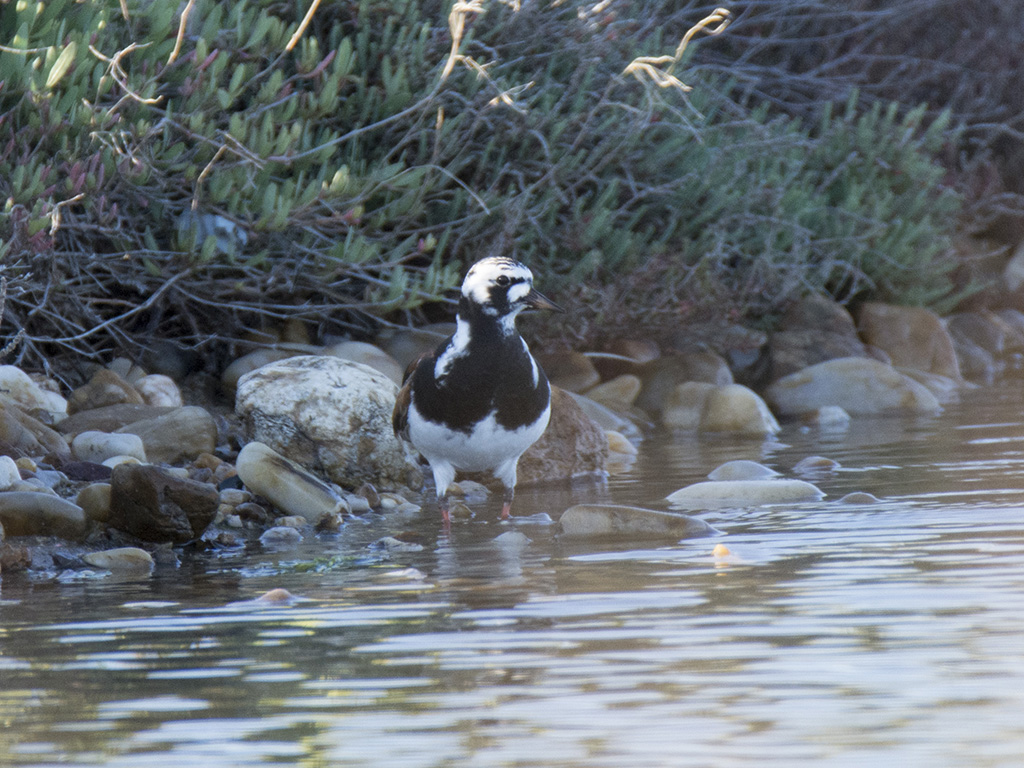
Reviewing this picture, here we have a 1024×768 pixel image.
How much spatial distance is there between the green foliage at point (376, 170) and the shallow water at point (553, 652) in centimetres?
312

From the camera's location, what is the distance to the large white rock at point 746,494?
23.2 feet

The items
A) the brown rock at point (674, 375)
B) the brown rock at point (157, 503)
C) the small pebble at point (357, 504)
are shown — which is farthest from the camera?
the brown rock at point (674, 375)

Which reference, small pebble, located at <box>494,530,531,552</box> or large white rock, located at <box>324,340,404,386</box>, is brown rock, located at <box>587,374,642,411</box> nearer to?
→ large white rock, located at <box>324,340,404,386</box>

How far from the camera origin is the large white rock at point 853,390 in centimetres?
1221

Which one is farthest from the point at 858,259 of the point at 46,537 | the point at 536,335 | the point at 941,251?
the point at 46,537

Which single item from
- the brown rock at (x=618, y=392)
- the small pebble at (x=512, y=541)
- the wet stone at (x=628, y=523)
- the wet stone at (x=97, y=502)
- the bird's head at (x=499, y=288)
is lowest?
the small pebble at (x=512, y=541)

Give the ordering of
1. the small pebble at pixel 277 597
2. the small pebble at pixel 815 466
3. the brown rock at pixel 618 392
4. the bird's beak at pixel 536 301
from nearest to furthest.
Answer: the small pebble at pixel 277 597 < the bird's beak at pixel 536 301 < the small pebble at pixel 815 466 < the brown rock at pixel 618 392

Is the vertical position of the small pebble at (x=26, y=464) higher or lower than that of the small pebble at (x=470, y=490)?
higher

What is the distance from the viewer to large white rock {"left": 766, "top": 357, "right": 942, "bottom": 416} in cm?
Answer: 1221

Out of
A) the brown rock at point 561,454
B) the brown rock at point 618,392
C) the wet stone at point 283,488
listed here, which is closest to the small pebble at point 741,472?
the brown rock at point 561,454

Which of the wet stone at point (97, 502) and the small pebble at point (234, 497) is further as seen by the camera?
the small pebble at point (234, 497)

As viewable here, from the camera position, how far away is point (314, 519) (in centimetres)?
723

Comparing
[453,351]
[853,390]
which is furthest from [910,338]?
[453,351]

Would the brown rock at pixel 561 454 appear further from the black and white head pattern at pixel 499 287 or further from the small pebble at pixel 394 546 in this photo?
the small pebble at pixel 394 546
